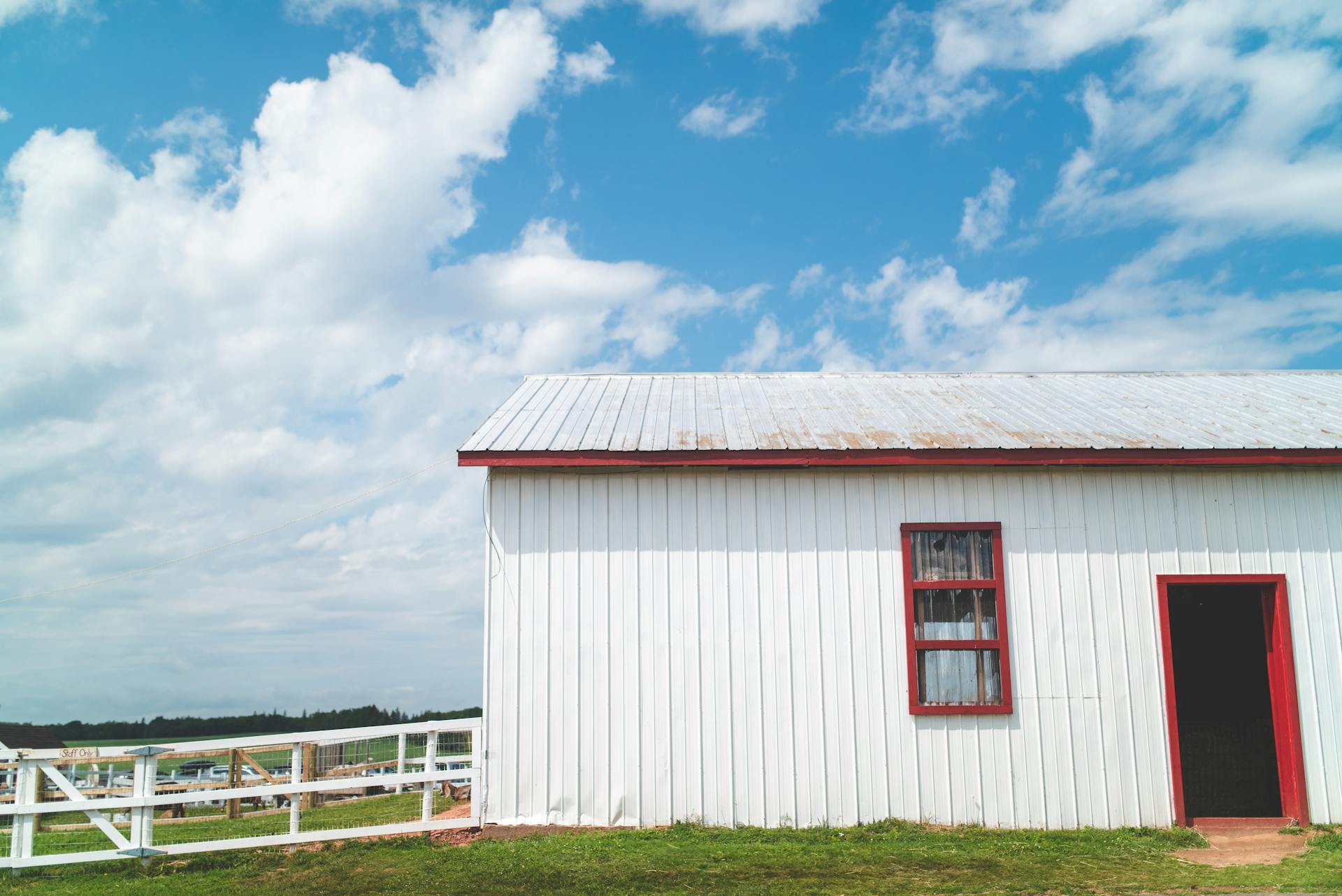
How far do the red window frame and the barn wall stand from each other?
0.35ft

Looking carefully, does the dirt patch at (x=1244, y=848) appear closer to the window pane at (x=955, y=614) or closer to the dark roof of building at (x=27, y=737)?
the window pane at (x=955, y=614)

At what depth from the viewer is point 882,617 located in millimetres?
11219

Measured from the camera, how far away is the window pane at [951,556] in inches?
448

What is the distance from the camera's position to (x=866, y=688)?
11078 millimetres

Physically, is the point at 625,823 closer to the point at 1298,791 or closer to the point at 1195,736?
the point at 1298,791

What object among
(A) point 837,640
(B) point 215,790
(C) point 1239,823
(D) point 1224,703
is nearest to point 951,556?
(A) point 837,640

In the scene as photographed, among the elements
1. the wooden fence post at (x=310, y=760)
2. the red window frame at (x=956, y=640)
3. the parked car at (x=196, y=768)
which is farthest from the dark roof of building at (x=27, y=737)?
the red window frame at (x=956, y=640)

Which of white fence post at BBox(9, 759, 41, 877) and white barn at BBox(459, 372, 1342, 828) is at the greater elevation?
white barn at BBox(459, 372, 1342, 828)

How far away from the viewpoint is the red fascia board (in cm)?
1121

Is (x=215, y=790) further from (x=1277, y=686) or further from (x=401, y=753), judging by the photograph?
(x=1277, y=686)

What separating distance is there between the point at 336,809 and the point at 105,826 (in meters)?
6.39

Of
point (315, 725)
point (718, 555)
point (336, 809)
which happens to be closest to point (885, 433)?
point (718, 555)

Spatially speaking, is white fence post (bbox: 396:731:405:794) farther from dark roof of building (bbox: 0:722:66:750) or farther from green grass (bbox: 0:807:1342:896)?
dark roof of building (bbox: 0:722:66:750)

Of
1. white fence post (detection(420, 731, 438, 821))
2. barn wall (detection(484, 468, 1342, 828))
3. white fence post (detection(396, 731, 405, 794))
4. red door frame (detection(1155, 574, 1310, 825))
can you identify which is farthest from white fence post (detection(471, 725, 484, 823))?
red door frame (detection(1155, 574, 1310, 825))
